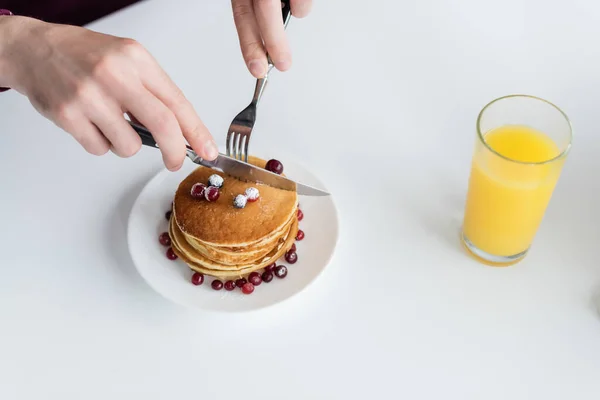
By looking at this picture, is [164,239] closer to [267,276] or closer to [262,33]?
[267,276]

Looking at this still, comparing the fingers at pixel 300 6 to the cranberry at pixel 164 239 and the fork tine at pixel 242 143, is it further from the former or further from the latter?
the cranberry at pixel 164 239

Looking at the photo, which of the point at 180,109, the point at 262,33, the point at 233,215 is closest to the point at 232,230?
the point at 233,215

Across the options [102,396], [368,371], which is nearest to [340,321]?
[368,371]

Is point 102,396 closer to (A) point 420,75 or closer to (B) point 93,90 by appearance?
(B) point 93,90

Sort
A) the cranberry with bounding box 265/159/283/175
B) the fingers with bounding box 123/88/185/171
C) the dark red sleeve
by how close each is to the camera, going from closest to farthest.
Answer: the fingers with bounding box 123/88/185/171 < the cranberry with bounding box 265/159/283/175 < the dark red sleeve

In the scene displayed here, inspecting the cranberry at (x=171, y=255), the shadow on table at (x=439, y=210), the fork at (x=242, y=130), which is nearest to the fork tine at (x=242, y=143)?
the fork at (x=242, y=130)

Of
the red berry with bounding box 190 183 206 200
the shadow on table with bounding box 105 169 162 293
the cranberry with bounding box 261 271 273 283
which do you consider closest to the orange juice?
the cranberry with bounding box 261 271 273 283

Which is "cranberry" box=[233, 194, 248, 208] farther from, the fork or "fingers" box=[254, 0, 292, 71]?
"fingers" box=[254, 0, 292, 71]
